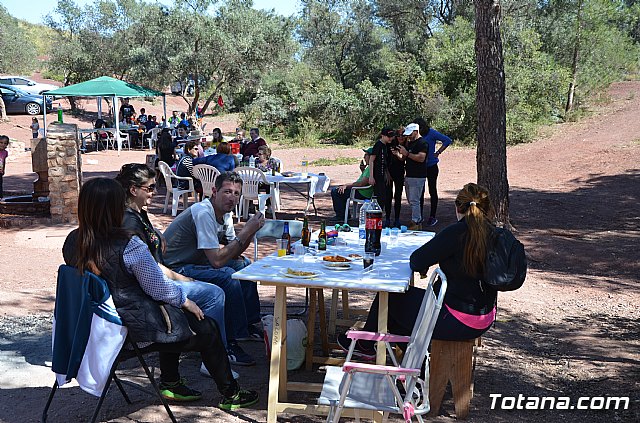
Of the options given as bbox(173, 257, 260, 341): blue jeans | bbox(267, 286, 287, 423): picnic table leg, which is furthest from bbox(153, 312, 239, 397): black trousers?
bbox(173, 257, 260, 341): blue jeans

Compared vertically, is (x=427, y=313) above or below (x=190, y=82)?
below

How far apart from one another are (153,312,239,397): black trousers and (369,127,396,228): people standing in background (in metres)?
5.33

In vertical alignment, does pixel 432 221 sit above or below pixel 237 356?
above

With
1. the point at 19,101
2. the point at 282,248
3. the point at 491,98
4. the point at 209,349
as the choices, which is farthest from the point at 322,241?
the point at 19,101

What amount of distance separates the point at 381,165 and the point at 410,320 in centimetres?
518

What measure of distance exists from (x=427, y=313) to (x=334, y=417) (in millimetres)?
607

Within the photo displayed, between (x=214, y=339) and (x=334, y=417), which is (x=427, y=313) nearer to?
(x=334, y=417)

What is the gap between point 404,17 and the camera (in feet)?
101

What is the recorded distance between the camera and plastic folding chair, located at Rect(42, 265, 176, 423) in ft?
10.8

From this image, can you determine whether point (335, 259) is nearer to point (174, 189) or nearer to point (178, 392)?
point (178, 392)

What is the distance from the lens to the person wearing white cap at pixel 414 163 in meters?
9.13

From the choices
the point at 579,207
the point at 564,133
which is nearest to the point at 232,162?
the point at 579,207

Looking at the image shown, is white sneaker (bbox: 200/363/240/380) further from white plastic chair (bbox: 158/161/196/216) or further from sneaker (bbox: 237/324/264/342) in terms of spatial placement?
white plastic chair (bbox: 158/161/196/216)

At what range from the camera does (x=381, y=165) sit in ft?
29.4
